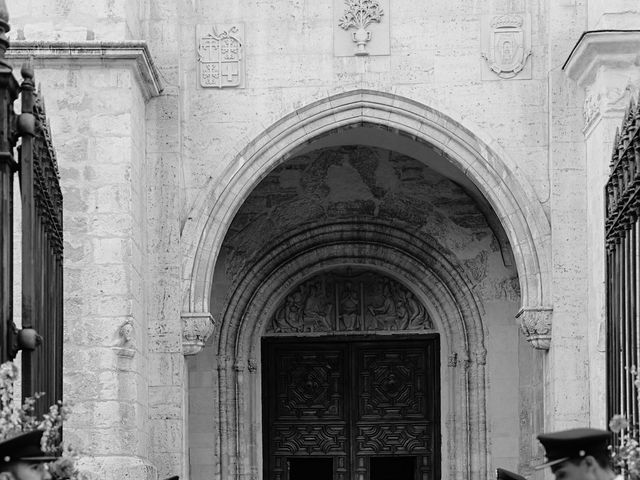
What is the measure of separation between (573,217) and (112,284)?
3.59 m

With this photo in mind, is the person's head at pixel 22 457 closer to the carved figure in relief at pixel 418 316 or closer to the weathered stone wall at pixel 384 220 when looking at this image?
the weathered stone wall at pixel 384 220

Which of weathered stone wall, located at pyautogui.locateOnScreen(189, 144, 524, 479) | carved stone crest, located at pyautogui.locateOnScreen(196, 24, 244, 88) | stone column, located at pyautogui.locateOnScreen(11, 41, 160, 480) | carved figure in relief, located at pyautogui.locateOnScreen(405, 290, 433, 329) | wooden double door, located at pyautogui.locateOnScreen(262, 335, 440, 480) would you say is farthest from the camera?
carved figure in relief, located at pyautogui.locateOnScreen(405, 290, 433, 329)

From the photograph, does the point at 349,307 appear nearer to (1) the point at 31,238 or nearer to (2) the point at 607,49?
(2) the point at 607,49

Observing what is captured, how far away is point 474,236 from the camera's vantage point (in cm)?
1560

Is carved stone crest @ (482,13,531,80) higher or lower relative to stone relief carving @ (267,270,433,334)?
higher

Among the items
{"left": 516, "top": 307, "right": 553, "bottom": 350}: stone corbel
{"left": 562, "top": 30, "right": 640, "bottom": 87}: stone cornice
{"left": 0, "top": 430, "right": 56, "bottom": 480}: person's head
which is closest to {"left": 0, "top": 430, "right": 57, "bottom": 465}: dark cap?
{"left": 0, "top": 430, "right": 56, "bottom": 480}: person's head

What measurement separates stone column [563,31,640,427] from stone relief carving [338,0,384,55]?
1.63m

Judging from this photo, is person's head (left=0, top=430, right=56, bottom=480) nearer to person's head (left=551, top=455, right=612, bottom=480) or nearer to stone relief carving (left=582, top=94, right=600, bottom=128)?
person's head (left=551, top=455, right=612, bottom=480)

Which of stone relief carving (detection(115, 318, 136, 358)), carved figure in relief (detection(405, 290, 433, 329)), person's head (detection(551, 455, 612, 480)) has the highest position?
carved figure in relief (detection(405, 290, 433, 329))

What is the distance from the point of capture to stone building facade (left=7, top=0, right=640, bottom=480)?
1200 centimetres

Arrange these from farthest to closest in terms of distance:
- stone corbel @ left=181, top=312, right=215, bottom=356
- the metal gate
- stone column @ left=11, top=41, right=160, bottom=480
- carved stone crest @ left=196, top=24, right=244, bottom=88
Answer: carved stone crest @ left=196, top=24, right=244, bottom=88 → stone corbel @ left=181, top=312, right=215, bottom=356 → stone column @ left=11, top=41, right=160, bottom=480 → the metal gate

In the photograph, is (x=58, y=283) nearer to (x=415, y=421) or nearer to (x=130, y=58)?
(x=130, y=58)

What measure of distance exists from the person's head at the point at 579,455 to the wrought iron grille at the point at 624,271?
2596 millimetres

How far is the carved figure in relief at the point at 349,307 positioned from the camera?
16125mm
